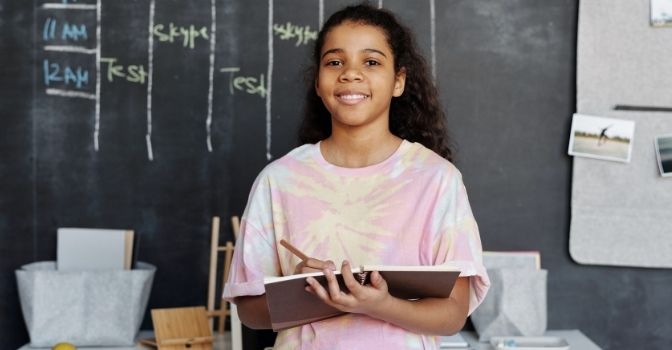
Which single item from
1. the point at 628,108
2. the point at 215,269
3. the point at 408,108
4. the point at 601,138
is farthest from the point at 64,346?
the point at 628,108

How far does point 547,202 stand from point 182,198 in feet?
3.57

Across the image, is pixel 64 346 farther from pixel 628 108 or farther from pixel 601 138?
pixel 628 108

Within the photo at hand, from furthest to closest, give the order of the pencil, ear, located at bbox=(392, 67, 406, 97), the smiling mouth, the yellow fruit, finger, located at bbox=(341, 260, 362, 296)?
the yellow fruit < ear, located at bbox=(392, 67, 406, 97) < the smiling mouth < the pencil < finger, located at bbox=(341, 260, 362, 296)

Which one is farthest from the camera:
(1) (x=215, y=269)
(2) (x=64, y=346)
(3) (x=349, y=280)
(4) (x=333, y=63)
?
(1) (x=215, y=269)

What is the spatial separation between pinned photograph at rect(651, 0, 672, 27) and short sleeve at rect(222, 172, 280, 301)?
1.69m

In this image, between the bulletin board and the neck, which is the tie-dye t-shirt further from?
the bulletin board

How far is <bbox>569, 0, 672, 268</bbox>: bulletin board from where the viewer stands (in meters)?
2.71

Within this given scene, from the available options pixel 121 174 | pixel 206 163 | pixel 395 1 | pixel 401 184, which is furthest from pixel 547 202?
pixel 401 184

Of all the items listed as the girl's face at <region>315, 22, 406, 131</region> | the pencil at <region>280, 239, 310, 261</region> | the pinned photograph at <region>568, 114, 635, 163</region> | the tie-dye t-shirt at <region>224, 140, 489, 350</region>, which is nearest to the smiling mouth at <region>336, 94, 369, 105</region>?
the girl's face at <region>315, 22, 406, 131</region>

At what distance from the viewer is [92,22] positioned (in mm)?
2746

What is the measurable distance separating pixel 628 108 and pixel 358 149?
1486 millimetres

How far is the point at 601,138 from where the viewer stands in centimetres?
272

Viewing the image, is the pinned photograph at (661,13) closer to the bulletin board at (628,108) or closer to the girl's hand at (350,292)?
the bulletin board at (628,108)

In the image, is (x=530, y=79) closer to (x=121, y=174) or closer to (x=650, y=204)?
(x=650, y=204)
